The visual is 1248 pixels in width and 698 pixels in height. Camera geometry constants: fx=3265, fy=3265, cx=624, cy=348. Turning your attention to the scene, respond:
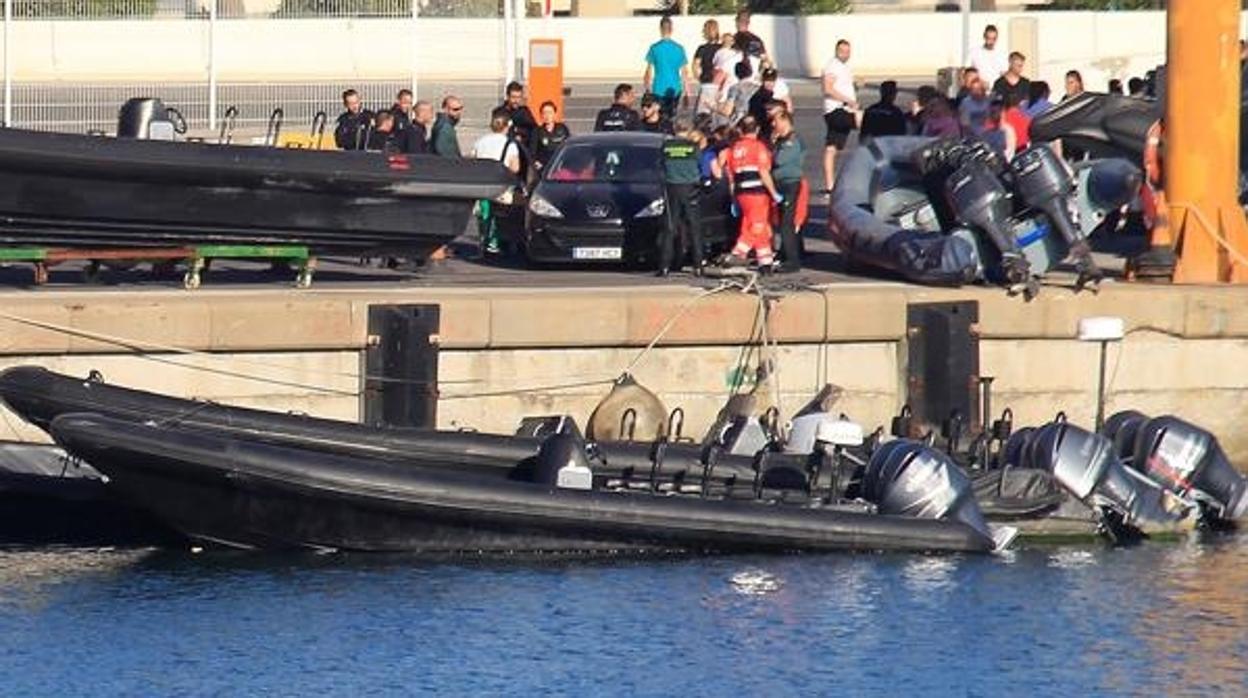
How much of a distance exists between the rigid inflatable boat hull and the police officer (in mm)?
4626

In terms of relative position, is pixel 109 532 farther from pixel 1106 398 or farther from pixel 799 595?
pixel 1106 398

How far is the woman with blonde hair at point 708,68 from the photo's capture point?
100 feet

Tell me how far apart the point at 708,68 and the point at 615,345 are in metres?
10.4

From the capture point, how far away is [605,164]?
2583 cm

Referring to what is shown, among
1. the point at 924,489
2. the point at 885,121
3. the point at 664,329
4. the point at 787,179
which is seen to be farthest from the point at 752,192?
the point at 924,489

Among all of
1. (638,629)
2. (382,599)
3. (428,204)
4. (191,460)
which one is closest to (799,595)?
(638,629)

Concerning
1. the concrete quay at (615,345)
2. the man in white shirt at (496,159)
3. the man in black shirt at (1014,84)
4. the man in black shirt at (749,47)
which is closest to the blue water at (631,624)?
the concrete quay at (615,345)

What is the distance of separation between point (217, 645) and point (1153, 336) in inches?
298

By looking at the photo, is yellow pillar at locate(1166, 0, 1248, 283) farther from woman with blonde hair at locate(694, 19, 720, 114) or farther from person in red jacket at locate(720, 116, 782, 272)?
woman with blonde hair at locate(694, 19, 720, 114)

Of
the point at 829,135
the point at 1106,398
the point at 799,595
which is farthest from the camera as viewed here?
the point at 829,135

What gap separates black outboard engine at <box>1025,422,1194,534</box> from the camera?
811 inches

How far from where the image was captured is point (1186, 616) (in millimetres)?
18891

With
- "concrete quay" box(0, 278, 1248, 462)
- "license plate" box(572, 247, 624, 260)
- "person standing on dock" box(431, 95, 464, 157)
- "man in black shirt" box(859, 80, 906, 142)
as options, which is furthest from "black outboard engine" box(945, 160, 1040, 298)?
"person standing on dock" box(431, 95, 464, 157)

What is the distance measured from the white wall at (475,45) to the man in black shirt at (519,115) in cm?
433
